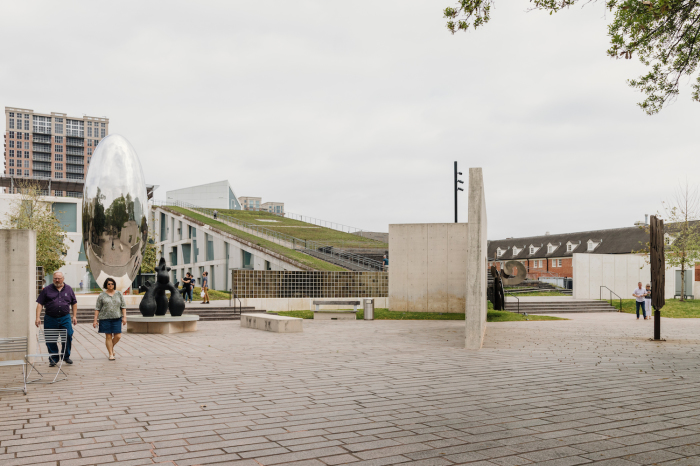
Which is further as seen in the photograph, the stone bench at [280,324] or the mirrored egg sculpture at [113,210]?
the stone bench at [280,324]

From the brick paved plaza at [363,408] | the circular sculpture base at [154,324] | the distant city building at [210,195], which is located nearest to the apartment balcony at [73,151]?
the distant city building at [210,195]

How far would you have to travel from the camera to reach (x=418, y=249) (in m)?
23.3

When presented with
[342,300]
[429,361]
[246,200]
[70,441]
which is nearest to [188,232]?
[342,300]

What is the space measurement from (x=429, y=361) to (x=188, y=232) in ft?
155

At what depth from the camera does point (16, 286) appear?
9.74m

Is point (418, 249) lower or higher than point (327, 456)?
higher

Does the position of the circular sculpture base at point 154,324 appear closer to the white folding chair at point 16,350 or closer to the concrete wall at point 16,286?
the concrete wall at point 16,286

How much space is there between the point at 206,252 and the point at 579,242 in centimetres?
4663

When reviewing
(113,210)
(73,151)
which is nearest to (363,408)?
(113,210)

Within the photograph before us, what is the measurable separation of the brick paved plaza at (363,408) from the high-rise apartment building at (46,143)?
14742 centimetres

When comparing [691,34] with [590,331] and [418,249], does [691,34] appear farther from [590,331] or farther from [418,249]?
[418,249]

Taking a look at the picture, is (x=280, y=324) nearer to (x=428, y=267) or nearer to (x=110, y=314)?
(x=110, y=314)

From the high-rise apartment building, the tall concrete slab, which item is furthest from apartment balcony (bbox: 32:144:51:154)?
the tall concrete slab

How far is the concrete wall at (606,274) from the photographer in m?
31.9
